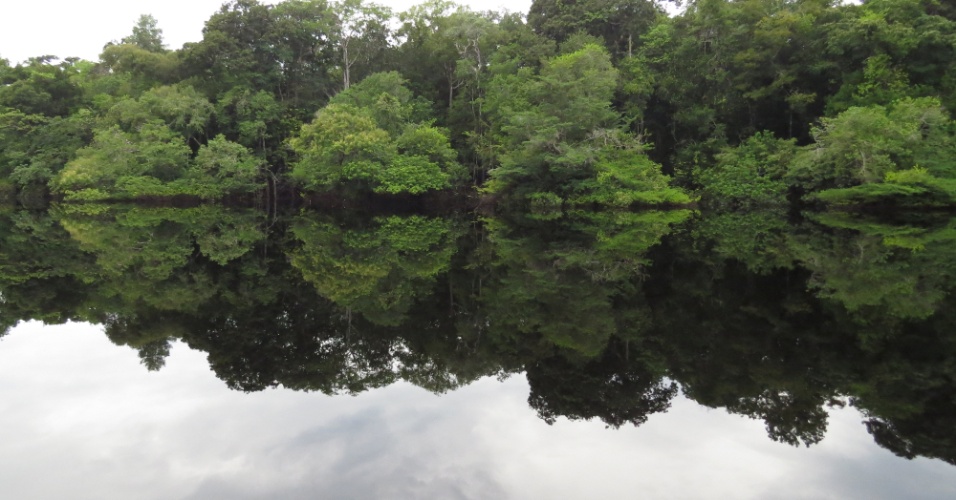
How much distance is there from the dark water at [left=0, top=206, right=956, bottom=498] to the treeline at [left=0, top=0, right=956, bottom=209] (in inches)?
502

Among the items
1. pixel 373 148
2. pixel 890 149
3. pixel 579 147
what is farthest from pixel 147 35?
pixel 890 149

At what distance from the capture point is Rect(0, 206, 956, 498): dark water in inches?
126

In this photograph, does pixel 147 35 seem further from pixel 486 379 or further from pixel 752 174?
pixel 486 379

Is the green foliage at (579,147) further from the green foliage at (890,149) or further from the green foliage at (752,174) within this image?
the green foliage at (890,149)

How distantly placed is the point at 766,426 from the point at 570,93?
66.5 feet

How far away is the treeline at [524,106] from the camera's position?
2198 centimetres

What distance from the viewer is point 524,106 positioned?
2698cm

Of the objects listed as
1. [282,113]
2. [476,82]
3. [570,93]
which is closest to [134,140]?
[282,113]

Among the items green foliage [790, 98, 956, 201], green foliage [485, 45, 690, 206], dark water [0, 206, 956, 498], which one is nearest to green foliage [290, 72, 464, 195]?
green foliage [485, 45, 690, 206]

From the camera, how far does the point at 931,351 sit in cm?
522

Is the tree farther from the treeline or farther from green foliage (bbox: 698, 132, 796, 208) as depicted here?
green foliage (bbox: 698, 132, 796, 208)

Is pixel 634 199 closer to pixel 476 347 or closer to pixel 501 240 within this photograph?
pixel 501 240

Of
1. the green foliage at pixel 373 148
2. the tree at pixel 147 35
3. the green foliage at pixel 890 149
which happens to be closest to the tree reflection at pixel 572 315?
the green foliage at pixel 890 149

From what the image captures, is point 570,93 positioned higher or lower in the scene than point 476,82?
lower
